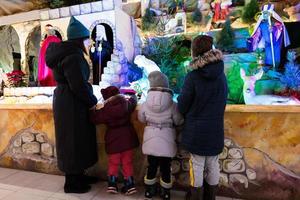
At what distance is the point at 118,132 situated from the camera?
227 cm

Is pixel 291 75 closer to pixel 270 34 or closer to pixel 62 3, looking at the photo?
pixel 270 34

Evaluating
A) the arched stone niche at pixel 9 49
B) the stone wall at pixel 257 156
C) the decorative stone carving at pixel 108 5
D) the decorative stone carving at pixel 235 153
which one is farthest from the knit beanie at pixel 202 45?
the arched stone niche at pixel 9 49

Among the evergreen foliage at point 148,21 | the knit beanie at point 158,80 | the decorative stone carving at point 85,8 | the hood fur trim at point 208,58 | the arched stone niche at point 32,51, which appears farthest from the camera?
the arched stone niche at point 32,51

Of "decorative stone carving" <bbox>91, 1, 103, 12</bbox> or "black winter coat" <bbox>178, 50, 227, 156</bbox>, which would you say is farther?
"decorative stone carving" <bbox>91, 1, 103, 12</bbox>

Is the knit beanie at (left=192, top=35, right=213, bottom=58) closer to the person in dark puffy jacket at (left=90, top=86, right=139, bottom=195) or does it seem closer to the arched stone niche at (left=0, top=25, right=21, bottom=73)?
the person in dark puffy jacket at (left=90, top=86, right=139, bottom=195)

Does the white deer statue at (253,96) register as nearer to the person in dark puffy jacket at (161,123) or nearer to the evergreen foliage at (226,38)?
the evergreen foliage at (226,38)

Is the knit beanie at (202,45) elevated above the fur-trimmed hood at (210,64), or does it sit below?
above

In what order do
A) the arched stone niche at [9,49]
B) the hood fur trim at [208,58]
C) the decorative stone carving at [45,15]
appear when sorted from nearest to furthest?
the hood fur trim at [208,58], the decorative stone carving at [45,15], the arched stone niche at [9,49]

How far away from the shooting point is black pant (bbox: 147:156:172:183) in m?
2.15

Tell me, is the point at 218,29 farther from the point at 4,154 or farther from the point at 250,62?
the point at 4,154

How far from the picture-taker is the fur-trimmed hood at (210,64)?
1.79 meters

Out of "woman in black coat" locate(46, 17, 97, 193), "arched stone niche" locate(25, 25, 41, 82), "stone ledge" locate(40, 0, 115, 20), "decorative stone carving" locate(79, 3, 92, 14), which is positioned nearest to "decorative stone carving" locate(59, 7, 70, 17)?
"stone ledge" locate(40, 0, 115, 20)

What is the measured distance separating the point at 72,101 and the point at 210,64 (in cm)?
116

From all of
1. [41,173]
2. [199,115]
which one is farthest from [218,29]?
[41,173]
